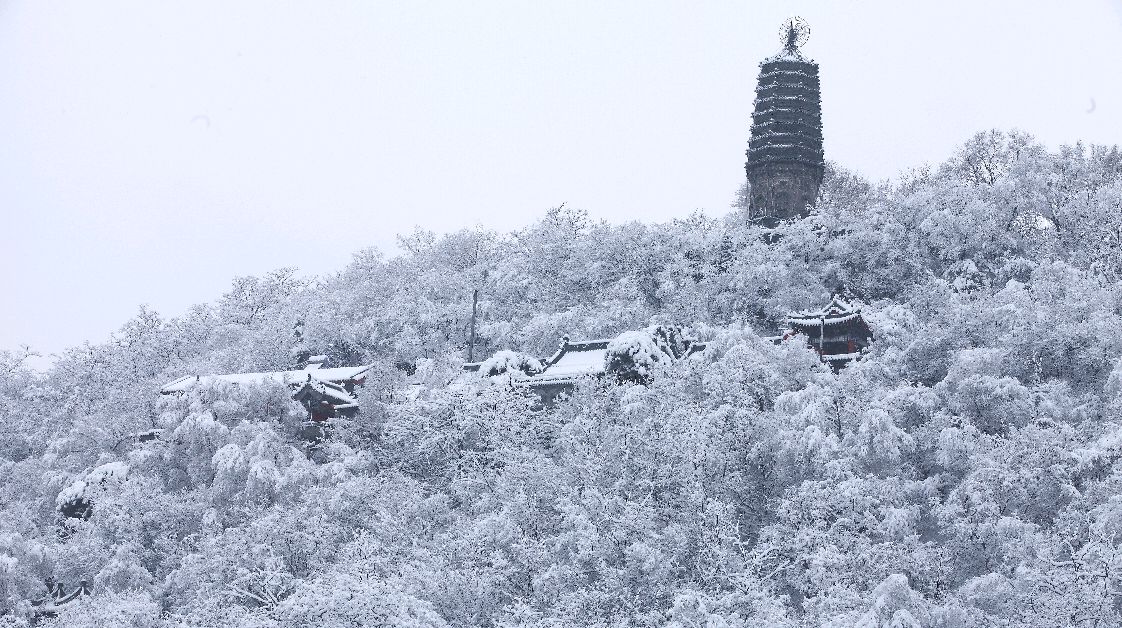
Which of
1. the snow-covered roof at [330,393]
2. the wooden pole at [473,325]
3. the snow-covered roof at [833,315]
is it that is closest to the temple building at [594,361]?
the snow-covered roof at [833,315]

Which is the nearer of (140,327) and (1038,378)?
(1038,378)

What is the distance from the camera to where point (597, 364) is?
38938 mm

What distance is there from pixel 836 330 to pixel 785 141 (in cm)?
1832

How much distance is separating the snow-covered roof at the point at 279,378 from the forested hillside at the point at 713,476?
32.7 inches

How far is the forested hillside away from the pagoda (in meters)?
8.07

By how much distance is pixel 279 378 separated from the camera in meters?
39.5

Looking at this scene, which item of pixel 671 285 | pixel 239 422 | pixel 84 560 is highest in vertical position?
pixel 671 285

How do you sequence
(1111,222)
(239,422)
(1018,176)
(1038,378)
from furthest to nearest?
(1018,176) → (1111,222) → (239,422) → (1038,378)

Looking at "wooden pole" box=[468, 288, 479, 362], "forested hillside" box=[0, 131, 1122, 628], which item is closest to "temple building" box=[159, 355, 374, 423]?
"forested hillside" box=[0, 131, 1122, 628]

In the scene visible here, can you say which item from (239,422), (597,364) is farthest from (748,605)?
(239,422)

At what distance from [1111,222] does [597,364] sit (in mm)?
17231

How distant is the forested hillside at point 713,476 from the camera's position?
26.5 meters

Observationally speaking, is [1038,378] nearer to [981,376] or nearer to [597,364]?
[981,376]

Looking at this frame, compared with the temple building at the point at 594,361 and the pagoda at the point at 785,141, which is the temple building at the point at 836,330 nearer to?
the temple building at the point at 594,361
